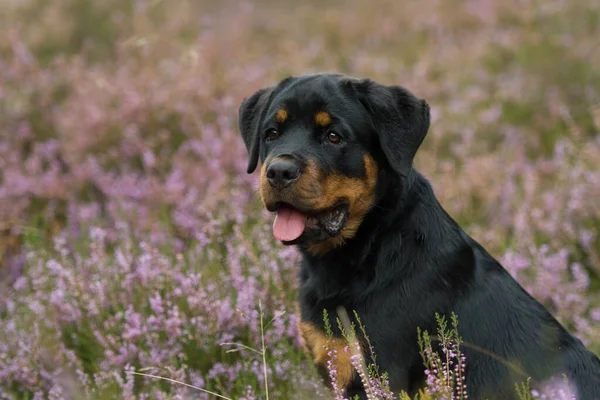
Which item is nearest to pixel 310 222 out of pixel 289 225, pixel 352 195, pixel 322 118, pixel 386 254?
pixel 289 225

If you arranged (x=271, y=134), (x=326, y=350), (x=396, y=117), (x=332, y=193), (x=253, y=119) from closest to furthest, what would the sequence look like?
(x=326, y=350)
(x=332, y=193)
(x=396, y=117)
(x=271, y=134)
(x=253, y=119)

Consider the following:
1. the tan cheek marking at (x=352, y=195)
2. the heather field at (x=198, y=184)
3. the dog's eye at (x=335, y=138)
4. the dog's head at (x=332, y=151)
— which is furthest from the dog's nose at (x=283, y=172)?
the heather field at (x=198, y=184)

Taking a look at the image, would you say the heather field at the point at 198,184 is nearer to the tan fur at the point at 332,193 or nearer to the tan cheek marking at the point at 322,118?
the tan fur at the point at 332,193

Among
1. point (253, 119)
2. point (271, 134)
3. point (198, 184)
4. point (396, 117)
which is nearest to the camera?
point (396, 117)

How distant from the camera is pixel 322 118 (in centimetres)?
323

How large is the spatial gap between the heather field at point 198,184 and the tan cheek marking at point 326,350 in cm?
19

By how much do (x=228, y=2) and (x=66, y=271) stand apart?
1351 cm

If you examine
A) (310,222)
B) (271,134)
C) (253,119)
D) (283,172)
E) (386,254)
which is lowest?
(386,254)

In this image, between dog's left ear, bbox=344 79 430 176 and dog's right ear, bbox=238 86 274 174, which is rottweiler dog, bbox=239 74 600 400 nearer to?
dog's left ear, bbox=344 79 430 176

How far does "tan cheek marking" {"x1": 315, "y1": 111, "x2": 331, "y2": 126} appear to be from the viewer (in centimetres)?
322

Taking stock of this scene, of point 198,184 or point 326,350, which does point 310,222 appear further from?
point 198,184

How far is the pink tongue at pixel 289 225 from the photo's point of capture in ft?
10.3

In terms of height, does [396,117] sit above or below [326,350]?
above

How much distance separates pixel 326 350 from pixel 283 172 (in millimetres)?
718
